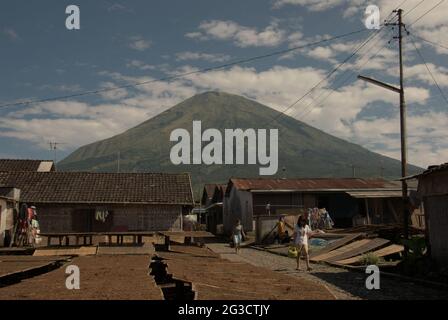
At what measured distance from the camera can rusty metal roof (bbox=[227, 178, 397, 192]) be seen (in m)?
34.8

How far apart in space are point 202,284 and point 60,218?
2390cm

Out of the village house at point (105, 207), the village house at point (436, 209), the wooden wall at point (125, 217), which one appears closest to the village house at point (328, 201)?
the village house at point (105, 207)

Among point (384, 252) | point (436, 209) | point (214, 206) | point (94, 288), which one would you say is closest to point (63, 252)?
point (94, 288)

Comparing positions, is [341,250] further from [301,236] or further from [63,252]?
[63,252]

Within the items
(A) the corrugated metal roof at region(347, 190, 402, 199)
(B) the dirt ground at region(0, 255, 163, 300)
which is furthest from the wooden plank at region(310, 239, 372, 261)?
(A) the corrugated metal roof at region(347, 190, 402, 199)

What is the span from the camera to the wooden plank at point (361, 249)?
16.9 meters

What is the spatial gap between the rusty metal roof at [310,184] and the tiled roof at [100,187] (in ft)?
18.3

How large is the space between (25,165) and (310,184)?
74.7ft

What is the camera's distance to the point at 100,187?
31.2m

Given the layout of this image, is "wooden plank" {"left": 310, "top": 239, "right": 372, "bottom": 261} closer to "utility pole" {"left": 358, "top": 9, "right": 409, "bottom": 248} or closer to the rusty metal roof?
"utility pole" {"left": 358, "top": 9, "right": 409, "bottom": 248}

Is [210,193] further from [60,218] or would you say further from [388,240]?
[388,240]

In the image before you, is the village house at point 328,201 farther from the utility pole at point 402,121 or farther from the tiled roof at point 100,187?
the utility pole at point 402,121
